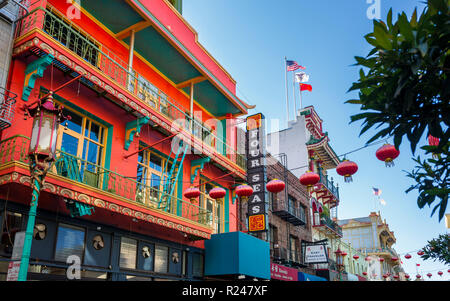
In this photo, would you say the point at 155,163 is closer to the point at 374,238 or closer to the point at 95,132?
the point at 95,132

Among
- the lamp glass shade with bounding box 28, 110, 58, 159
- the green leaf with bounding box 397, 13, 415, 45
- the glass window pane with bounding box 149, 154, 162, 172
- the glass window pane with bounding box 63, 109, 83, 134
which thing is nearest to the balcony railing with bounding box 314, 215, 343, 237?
the glass window pane with bounding box 149, 154, 162, 172

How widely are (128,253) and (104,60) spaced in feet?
22.7

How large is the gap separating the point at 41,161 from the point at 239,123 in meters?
15.0

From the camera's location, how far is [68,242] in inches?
444

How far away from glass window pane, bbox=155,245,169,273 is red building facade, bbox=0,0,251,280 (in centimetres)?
4

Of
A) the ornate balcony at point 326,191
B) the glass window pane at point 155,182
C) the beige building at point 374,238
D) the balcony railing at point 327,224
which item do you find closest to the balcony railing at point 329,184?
the ornate balcony at point 326,191

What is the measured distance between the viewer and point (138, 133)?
1427cm

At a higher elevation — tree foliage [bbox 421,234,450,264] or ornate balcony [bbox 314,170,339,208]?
ornate balcony [bbox 314,170,339,208]

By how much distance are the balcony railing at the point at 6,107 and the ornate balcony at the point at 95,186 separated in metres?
0.44


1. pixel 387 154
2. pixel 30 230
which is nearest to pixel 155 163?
pixel 30 230

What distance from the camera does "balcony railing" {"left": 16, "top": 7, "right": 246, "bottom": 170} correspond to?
11.5 metres

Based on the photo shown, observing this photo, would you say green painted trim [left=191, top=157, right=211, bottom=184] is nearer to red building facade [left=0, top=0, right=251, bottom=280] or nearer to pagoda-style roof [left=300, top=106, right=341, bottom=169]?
red building facade [left=0, top=0, right=251, bottom=280]
